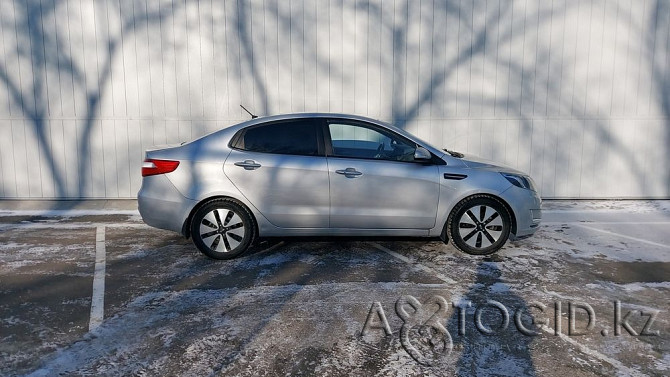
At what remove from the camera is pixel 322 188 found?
21.5ft

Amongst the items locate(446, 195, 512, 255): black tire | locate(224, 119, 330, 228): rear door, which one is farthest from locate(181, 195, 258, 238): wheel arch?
locate(446, 195, 512, 255): black tire

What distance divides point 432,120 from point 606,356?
253 inches

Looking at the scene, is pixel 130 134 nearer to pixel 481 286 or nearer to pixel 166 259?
pixel 166 259

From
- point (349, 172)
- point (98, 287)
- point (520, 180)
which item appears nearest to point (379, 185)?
point (349, 172)

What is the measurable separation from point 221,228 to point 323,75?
433cm

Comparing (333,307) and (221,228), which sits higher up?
(221,228)

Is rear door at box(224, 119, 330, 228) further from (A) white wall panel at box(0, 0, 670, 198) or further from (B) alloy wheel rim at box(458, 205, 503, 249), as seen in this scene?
(A) white wall panel at box(0, 0, 670, 198)

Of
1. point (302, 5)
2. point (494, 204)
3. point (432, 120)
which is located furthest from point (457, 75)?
point (494, 204)

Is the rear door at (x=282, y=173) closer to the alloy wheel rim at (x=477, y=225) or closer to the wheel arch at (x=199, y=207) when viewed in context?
the wheel arch at (x=199, y=207)

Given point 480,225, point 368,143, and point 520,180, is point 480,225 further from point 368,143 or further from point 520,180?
point 368,143

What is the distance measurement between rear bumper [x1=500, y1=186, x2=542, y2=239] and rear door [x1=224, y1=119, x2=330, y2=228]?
2.07 meters

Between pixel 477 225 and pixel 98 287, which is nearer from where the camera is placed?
pixel 98 287

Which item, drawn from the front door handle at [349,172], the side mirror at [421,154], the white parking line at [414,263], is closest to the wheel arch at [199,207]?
the front door handle at [349,172]

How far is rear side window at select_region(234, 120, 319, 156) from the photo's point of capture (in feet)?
21.9
